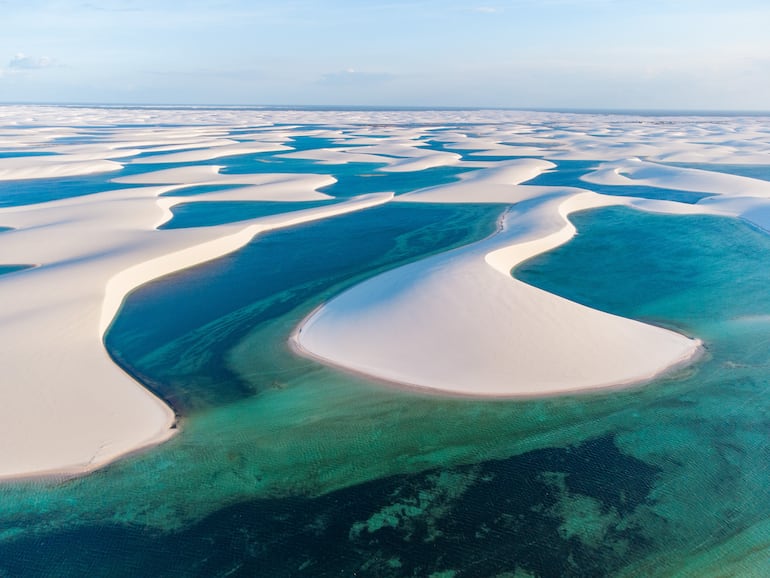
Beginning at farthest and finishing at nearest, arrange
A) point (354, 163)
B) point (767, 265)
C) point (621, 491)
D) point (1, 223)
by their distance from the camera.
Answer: point (354, 163), point (1, 223), point (767, 265), point (621, 491)

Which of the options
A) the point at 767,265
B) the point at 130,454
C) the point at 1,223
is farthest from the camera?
the point at 1,223

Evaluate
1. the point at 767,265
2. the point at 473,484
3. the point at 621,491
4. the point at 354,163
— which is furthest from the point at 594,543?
the point at 354,163

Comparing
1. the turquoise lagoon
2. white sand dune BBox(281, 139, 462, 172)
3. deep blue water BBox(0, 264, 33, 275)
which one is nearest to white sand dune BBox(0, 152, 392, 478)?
deep blue water BBox(0, 264, 33, 275)

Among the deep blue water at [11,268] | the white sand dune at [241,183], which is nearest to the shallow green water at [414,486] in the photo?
the deep blue water at [11,268]

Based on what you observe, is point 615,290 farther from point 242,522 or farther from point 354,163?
point 354,163

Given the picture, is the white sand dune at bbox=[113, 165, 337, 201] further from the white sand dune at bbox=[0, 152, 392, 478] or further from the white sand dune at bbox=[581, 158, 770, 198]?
the white sand dune at bbox=[581, 158, 770, 198]

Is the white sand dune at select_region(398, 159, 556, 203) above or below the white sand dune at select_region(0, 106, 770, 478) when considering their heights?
above

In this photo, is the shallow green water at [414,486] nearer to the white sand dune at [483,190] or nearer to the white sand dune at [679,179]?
the white sand dune at [483,190]
